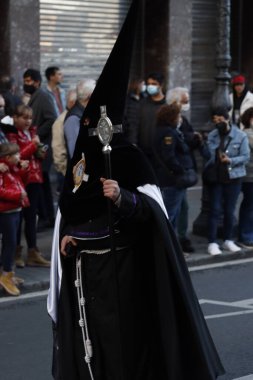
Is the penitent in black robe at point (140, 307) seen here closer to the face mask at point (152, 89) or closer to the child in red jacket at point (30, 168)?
the child in red jacket at point (30, 168)

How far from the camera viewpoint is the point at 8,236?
8734 mm

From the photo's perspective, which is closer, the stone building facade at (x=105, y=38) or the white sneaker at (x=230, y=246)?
the white sneaker at (x=230, y=246)

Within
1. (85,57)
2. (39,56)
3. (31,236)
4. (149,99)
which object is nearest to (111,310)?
(31,236)

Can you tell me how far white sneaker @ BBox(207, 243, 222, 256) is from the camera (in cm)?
1079

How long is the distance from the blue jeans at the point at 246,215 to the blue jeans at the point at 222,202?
0.33m

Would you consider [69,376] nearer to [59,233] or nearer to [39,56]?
[59,233]

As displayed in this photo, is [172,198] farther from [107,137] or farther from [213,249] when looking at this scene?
[107,137]

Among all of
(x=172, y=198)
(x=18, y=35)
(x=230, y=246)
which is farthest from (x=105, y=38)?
(x=172, y=198)

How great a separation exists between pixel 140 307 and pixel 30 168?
15.8ft

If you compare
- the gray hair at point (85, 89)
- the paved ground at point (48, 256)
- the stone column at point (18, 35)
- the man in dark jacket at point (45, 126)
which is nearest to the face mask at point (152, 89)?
the man in dark jacket at point (45, 126)

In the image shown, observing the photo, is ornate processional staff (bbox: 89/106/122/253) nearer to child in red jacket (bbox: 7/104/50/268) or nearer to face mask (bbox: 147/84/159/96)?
child in red jacket (bbox: 7/104/50/268)

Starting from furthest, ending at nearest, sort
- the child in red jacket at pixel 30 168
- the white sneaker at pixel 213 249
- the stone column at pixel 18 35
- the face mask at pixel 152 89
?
the stone column at pixel 18 35 < the face mask at pixel 152 89 < the white sneaker at pixel 213 249 < the child in red jacket at pixel 30 168

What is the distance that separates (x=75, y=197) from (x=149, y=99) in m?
7.06

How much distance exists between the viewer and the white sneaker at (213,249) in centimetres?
1079
